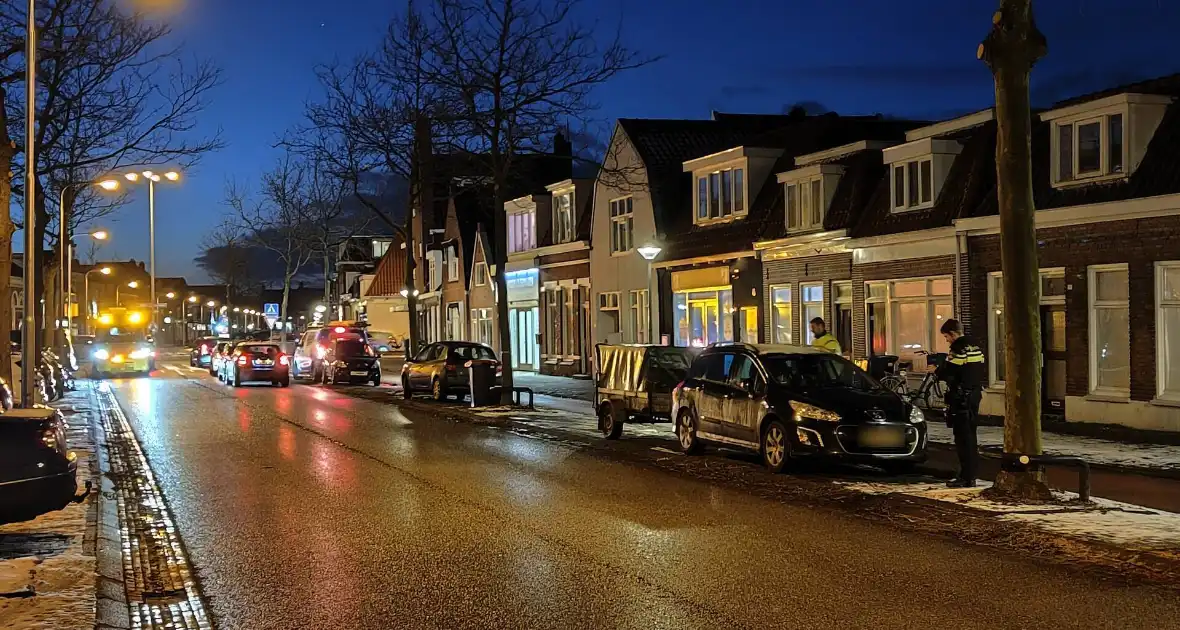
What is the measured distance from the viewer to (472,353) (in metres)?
30.4

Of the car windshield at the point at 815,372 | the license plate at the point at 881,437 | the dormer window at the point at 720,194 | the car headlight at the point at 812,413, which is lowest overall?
the license plate at the point at 881,437

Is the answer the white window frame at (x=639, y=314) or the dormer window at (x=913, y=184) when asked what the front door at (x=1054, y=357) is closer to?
the dormer window at (x=913, y=184)

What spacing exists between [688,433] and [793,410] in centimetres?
264

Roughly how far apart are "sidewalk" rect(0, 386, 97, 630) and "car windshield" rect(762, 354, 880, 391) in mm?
8350

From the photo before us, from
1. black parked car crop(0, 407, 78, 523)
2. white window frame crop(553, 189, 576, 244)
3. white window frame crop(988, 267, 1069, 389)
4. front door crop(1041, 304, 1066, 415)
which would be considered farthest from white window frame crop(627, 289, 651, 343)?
black parked car crop(0, 407, 78, 523)

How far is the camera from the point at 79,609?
307 inches

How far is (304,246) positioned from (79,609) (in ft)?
182

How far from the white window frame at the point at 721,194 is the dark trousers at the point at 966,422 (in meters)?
18.8

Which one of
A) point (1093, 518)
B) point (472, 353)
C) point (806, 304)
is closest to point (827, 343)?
point (1093, 518)

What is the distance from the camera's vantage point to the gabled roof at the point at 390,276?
78.3m

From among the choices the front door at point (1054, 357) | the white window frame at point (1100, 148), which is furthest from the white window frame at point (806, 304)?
the white window frame at point (1100, 148)

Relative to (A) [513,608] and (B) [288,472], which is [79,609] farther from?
(B) [288,472]

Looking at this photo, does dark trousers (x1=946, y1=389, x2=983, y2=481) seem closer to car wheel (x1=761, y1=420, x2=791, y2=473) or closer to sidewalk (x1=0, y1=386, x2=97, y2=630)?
car wheel (x1=761, y1=420, x2=791, y2=473)

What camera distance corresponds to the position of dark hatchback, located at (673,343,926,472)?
47.4 feet
